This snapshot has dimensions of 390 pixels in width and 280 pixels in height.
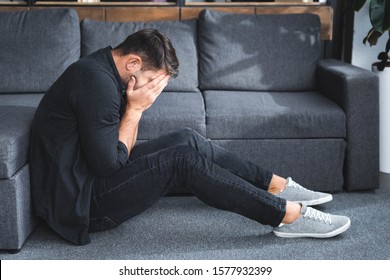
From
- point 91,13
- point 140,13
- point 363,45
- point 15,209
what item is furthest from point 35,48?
point 363,45

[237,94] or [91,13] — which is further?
[91,13]

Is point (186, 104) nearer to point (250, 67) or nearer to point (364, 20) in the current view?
point (250, 67)

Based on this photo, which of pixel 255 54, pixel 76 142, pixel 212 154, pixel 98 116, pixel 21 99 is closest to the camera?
pixel 98 116

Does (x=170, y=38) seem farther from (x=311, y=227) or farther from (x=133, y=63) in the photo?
(x=311, y=227)

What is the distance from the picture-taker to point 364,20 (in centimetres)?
392

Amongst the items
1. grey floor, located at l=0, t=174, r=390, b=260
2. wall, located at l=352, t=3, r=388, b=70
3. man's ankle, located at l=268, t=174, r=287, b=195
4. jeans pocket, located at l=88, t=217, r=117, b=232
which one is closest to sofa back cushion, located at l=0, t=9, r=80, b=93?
grey floor, located at l=0, t=174, r=390, b=260

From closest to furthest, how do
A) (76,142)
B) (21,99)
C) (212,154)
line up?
(76,142) < (212,154) < (21,99)

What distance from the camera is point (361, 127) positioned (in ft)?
9.50

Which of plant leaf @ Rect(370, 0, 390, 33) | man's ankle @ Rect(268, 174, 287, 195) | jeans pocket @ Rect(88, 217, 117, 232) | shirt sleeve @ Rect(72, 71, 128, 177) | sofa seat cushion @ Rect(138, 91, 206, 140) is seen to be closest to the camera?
shirt sleeve @ Rect(72, 71, 128, 177)

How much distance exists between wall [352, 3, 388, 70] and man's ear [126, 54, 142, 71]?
2248mm

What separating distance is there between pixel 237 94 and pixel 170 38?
20.7 inches

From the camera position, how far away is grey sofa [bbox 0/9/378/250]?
282 cm

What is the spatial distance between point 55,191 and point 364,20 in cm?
254

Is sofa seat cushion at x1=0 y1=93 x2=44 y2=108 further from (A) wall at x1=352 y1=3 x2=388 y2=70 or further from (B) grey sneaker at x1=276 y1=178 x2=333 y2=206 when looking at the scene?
(A) wall at x1=352 y1=3 x2=388 y2=70
